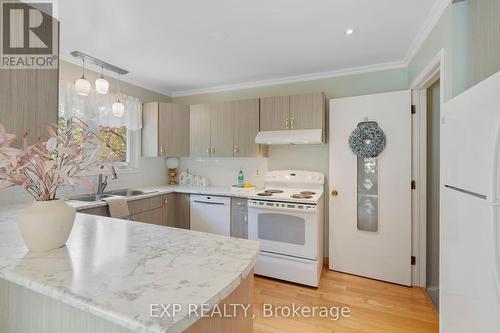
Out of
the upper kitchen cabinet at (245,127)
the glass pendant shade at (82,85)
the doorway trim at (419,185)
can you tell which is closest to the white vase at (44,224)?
the glass pendant shade at (82,85)

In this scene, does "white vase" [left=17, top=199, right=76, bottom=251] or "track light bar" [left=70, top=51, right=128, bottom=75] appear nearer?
"white vase" [left=17, top=199, right=76, bottom=251]

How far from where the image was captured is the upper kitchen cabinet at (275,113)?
9.71 ft

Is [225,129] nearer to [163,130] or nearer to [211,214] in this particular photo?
[163,130]

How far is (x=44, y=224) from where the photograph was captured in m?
0.88

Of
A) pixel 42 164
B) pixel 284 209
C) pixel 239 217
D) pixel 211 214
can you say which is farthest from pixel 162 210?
pixel 42 164

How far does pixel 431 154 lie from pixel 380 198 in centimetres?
67

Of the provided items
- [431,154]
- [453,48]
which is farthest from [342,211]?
[453,48]

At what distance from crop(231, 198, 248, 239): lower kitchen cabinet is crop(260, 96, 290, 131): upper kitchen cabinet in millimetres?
996

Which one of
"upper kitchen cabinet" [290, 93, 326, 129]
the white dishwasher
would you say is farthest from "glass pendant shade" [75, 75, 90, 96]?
"upper kitchen cabinet" [290, 93, 326, 129]

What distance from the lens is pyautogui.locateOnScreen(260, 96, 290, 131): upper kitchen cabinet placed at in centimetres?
296

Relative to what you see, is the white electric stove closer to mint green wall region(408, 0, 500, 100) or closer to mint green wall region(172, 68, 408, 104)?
mint green wall region(172, 68, 408, 104)

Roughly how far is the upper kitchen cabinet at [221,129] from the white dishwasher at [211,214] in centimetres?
67

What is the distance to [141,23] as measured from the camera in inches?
77.4

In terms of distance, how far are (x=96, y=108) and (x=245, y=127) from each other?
1.85 m
